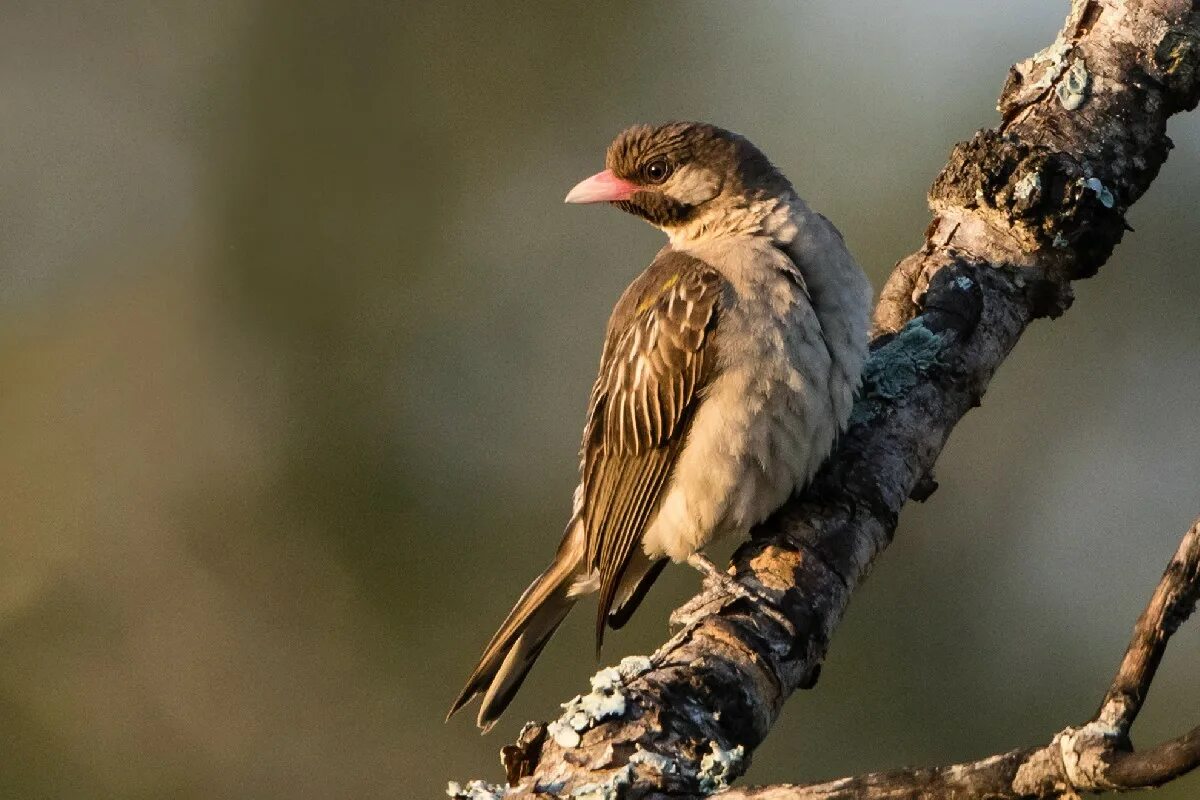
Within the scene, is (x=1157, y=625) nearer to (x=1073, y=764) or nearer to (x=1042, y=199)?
(x=1073, y=764)

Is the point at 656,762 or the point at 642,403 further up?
the point at 642,403

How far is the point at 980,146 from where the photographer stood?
14.1ft

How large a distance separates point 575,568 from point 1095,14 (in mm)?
2355

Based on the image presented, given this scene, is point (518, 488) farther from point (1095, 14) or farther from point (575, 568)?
point (1095, 14)

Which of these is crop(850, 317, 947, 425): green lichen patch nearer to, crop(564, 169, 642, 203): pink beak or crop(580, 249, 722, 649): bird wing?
crop(580, 249, 722, 649): bird wing

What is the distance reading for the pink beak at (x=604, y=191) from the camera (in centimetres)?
486

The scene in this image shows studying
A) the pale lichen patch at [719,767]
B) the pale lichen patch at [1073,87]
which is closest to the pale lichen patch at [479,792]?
the pale lichen patch at [719,767]

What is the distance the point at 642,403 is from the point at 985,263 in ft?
3.62

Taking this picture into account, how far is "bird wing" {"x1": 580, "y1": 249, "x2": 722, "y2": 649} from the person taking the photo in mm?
4242

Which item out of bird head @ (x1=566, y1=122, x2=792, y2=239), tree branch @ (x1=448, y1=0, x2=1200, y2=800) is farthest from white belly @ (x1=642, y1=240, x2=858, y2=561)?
bird head @ (x1=566, y1=122, x2=792, y2=239)

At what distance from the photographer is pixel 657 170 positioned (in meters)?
4.80

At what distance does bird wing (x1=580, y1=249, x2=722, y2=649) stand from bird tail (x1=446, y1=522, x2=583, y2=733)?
0.13m

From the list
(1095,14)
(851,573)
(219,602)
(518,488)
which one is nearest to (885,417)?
(851,573)

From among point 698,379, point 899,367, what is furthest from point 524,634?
point 899,367
